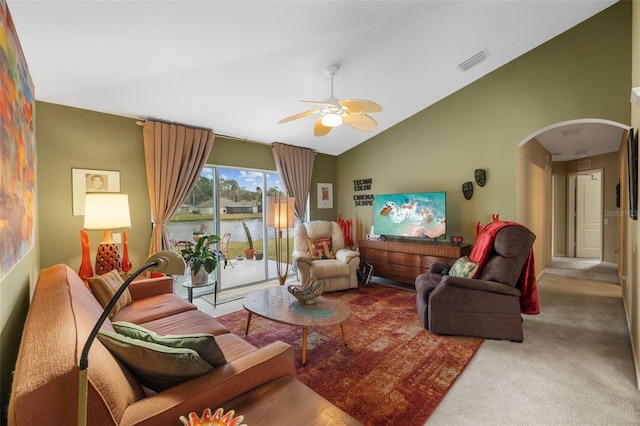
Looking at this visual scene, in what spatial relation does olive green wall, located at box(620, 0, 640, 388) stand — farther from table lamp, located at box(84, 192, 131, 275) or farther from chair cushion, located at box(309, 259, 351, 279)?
table lamp, located at box(84, 192, 131, 275)

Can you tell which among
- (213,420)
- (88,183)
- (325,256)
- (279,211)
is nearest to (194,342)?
(213,420)

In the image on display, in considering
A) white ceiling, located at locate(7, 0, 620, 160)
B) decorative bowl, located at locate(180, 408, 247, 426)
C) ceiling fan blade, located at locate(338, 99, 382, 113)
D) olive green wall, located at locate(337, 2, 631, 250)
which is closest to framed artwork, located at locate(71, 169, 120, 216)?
white ceiling, located at locate(7, 0, 620, 160)

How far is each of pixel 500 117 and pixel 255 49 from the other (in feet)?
10.6

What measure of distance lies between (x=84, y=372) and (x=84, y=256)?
8.96 feet

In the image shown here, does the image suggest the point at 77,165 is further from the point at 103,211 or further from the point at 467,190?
the point at 467,190

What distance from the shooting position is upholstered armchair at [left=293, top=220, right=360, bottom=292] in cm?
390

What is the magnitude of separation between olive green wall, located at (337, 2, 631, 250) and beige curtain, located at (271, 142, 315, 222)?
1082 mm

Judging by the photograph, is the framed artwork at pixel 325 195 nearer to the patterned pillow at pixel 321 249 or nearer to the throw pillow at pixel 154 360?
the patterned pillow at pixel 321 249

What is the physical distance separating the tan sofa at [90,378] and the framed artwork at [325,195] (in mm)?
3912

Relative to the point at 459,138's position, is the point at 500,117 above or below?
above

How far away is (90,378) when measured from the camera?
0.83 m

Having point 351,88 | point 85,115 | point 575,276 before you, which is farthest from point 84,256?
point 575,276

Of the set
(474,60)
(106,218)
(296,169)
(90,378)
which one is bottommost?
(90,378)

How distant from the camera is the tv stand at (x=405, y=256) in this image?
12.6 feet
